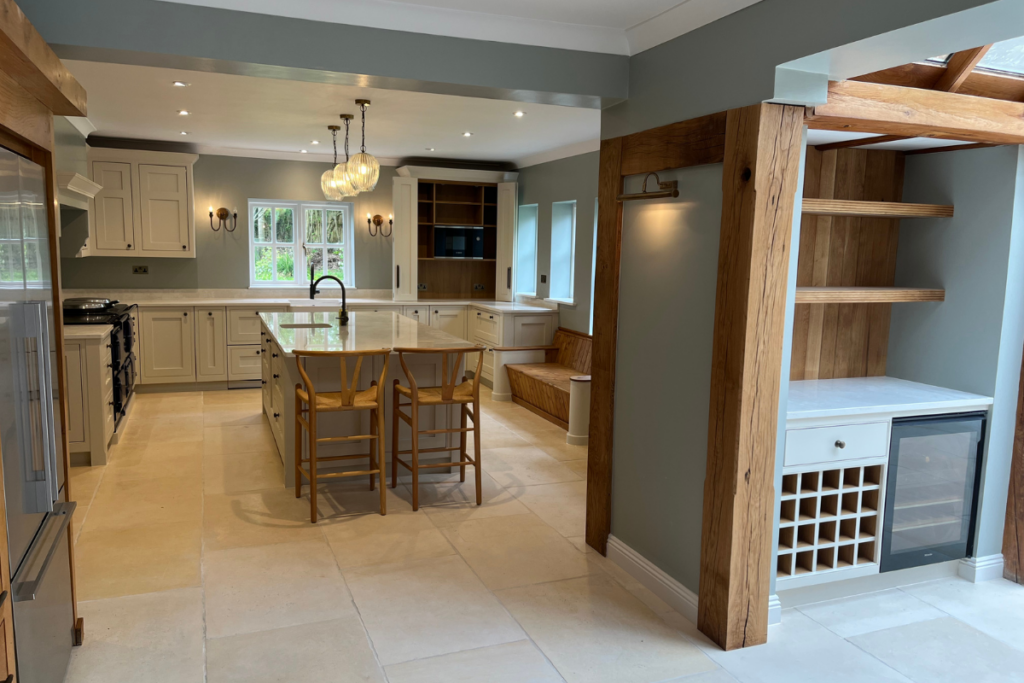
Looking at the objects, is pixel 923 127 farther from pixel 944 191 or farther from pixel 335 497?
pixel 335 497

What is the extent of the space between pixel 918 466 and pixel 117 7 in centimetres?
362

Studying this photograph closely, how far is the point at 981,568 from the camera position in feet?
10.9

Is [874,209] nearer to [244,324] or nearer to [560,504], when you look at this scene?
[560,504]

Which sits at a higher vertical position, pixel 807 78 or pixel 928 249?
pixel 807 78

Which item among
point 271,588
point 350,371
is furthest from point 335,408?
point 271,588

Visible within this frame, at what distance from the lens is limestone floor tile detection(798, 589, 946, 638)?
288 cm

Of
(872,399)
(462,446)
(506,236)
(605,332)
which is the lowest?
(462,446)

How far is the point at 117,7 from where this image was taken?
246 cm

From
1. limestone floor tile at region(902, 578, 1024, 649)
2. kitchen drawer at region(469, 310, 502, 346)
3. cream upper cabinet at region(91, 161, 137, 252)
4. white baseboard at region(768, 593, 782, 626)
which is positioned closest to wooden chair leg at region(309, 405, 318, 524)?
white baseboard at region(768, 593, 782, 626)

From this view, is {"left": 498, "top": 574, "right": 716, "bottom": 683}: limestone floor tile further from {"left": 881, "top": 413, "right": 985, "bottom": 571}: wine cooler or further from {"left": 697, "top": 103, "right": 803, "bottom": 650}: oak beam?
{"left": 881, "top": 413, "right": 985, "bottom": 571}: wine cooler

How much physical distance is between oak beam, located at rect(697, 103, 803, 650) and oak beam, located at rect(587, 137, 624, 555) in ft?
2.39

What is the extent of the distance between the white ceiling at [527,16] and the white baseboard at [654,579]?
7.20 feet

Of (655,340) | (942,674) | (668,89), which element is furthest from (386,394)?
(942,674)

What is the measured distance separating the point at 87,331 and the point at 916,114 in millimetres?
4873
